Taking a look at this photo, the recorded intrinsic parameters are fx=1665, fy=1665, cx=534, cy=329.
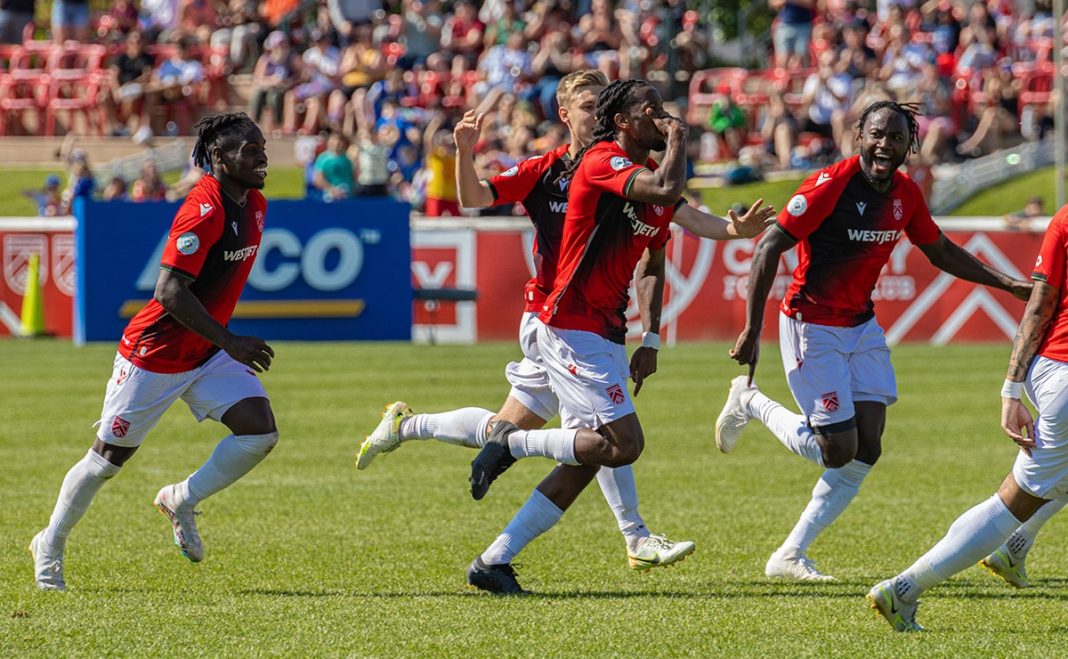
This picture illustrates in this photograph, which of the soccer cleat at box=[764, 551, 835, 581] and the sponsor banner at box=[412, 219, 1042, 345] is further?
the sponsor banner at box=[412, 219, 1042, 345]

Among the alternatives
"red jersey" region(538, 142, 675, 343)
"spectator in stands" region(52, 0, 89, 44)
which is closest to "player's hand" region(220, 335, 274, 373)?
"red jersey" region(538, 142, 675, 343)

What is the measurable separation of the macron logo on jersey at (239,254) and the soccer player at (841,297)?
2.26m

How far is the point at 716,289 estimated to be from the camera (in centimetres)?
2230

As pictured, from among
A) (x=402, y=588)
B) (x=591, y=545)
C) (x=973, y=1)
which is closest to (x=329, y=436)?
(x=591, y=545)

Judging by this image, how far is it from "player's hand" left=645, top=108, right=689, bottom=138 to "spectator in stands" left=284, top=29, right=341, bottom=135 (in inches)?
→ 906

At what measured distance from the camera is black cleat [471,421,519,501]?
7.42 meters

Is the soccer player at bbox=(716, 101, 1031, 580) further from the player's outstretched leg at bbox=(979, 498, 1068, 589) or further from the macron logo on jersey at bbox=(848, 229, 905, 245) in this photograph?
the player's outstretched leg at bbox=(979, 498, 1068, 589)

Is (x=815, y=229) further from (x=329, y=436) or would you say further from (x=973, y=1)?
(x=973, y=1)

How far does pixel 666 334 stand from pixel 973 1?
1107 centimetres

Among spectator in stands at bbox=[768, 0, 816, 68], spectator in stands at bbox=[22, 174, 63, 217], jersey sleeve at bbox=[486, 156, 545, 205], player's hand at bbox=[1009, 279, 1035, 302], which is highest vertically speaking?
spectator in stands at bbox=[768, 0, 816, 68]

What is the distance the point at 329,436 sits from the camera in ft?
44.6

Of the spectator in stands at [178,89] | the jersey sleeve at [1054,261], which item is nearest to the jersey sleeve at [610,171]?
the jersey sleeve at [1054,261]

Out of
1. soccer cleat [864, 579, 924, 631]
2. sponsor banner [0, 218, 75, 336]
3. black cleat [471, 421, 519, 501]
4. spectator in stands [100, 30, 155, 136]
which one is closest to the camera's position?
soccer cleat [864, 579, 924, 631]

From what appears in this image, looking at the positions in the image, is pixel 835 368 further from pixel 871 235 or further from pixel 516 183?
pixel 516 183
